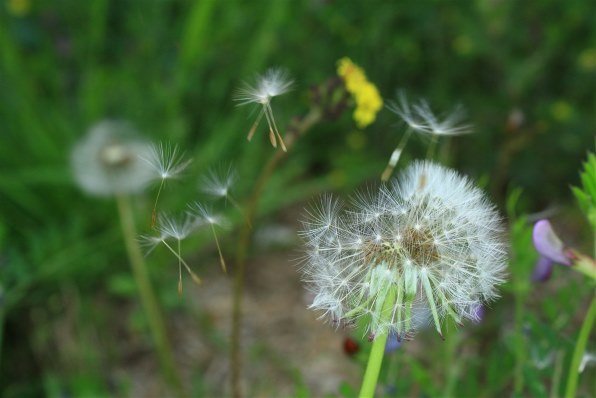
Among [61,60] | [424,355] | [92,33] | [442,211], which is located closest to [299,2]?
[92,33]

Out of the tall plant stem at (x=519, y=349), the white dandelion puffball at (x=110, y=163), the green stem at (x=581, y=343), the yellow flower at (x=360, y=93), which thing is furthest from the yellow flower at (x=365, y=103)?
the white dandelion puffball at (x=110, y=163)

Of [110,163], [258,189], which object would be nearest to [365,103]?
[258,189]

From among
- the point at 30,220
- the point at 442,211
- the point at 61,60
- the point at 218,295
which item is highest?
the point at 61,60

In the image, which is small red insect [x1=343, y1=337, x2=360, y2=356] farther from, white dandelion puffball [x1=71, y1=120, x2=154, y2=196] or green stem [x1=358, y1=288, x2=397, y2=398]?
white dandelion puffball [x1=71, y1=120, x2=154, y2=196]

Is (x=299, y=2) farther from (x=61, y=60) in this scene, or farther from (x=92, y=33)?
(x=61, y=60)

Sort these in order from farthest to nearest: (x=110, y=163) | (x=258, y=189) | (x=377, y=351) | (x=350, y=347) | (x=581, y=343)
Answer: (x=110, y=163) < (x=258, y=189) < (x=350, y=347) < (x=581, y=343) < (x=377, y=351)

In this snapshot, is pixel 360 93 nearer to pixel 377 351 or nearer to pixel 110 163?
pixel 377 351

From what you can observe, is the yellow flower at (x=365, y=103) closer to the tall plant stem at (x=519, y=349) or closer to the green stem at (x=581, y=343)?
the tall plant stem at (x=519, y=349)

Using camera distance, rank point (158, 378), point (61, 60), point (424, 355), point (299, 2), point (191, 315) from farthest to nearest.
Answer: point (61, 60) → point (299, 2) → point (191, 315) → point (158, 378) → point (424, 355)
